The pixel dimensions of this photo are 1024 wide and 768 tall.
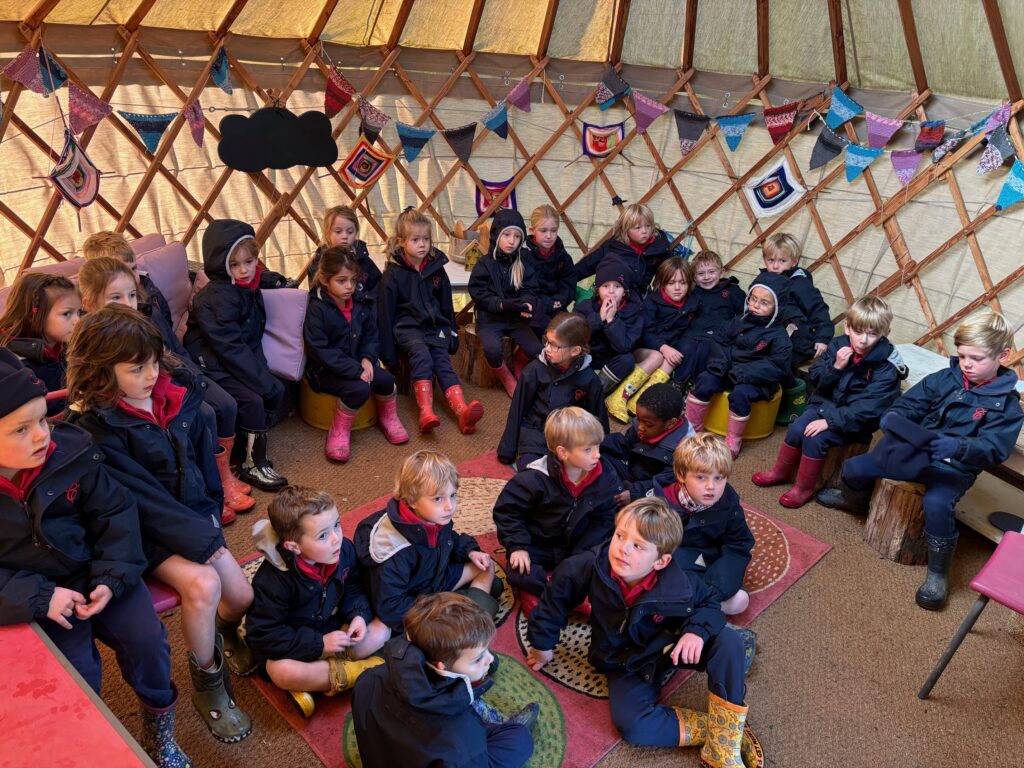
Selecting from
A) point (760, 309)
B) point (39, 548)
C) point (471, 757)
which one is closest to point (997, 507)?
point (760, 309)

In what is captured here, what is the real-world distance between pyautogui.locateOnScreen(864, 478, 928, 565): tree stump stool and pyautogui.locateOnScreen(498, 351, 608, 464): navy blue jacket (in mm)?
1038

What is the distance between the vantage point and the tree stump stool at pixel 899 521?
278 centimetres

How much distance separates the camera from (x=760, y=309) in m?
3.46

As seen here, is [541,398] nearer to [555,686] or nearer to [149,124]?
[555,686]

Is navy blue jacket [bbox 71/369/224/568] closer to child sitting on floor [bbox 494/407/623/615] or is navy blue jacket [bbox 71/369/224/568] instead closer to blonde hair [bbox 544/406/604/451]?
child sitting on floor [bbox 494/407/623/615]

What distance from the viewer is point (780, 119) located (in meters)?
3.76

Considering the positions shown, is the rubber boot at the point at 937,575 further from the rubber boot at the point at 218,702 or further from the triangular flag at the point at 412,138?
the triangular flag at the point at 412,138

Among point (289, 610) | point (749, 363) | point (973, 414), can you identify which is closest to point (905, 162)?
point (749, 363)

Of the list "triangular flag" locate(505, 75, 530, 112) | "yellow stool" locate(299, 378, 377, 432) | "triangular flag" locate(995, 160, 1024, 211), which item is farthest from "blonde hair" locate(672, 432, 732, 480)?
"triangular flag" locate(505, 75, 530, 112)

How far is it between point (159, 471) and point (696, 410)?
232 centimetres

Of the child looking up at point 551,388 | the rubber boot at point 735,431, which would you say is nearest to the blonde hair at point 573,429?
the child looking up at point 551,388

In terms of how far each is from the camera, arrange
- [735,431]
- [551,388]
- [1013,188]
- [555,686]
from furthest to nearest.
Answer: [735,431]
[1013,188]
[551,388]
[555,686]

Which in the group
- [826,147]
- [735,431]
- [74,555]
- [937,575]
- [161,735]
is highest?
[826,147]

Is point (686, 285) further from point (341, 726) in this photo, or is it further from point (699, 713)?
point (341, 726)
